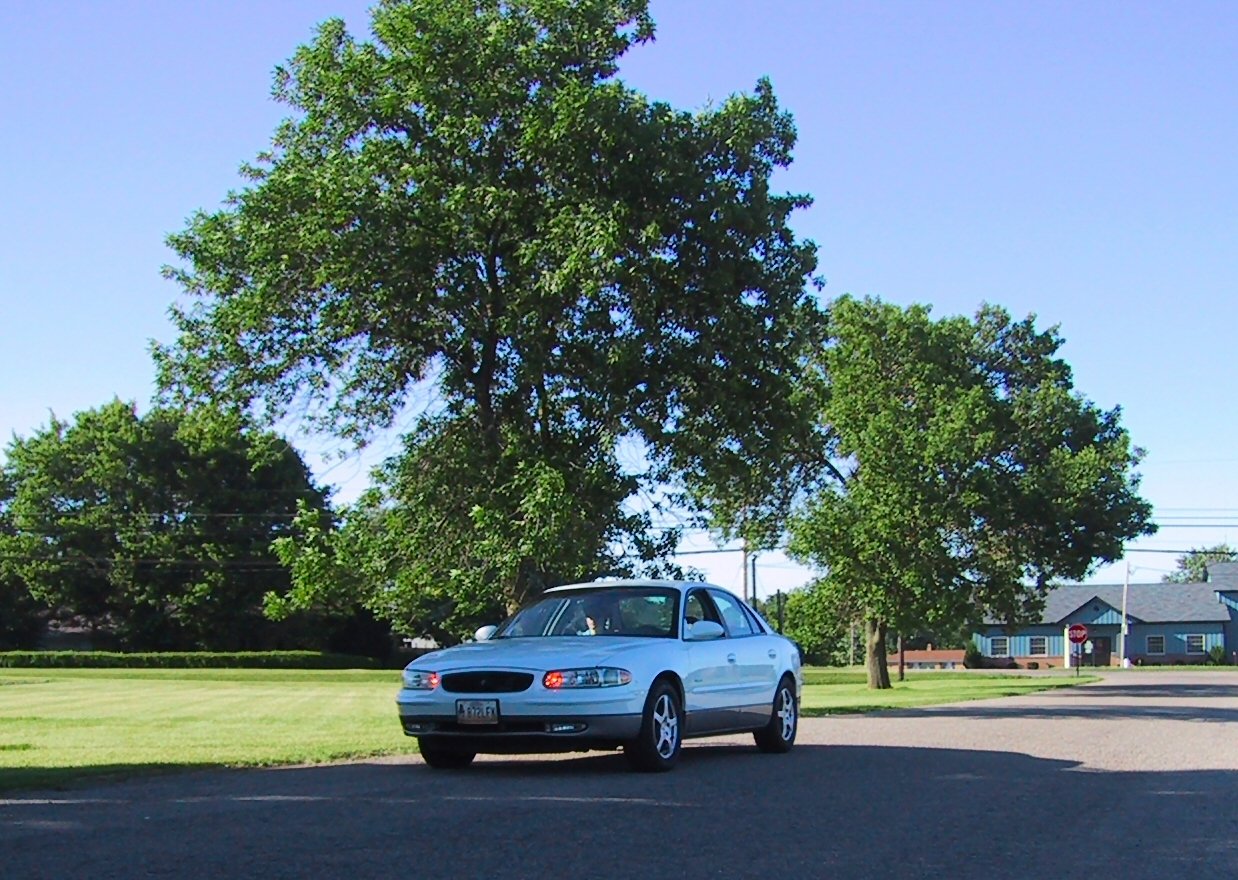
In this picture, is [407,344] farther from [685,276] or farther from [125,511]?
[125,511]

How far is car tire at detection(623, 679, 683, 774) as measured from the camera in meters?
11.9

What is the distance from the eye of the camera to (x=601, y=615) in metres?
13.3

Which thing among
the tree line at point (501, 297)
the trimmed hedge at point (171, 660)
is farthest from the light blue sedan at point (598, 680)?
the trimmed hedge at point (171, 660)

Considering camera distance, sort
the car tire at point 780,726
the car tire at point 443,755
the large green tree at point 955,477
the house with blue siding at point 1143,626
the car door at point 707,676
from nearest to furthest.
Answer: the car tire at point 443,755
the car door at point 707,676
the car tire at point 780,726
the large green tree at point 955,477
the house with blue siding at point 1143,626

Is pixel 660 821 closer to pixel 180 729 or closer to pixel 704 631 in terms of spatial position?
pixel 704 631

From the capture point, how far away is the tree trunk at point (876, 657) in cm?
4588

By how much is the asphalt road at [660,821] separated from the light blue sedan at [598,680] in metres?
0.33

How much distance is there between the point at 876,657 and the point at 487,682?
35.5 m

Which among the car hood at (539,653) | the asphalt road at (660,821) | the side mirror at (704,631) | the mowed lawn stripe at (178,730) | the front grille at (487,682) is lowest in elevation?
the mowed lawn stripe at (178,730)

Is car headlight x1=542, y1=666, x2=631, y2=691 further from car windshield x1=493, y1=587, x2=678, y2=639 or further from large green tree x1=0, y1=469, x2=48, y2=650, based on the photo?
large green tree x1=0, y1=469, x2=48, y2=650

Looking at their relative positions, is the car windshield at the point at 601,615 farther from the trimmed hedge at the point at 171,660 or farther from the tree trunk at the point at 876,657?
the trimmed hedge at the point at 171,660

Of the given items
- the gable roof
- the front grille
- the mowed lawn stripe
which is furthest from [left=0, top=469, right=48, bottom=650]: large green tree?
the front grille

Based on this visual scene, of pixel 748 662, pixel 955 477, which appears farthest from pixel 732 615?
pixel 955 477

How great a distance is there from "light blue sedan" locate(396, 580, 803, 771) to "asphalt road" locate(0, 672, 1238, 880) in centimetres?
33
